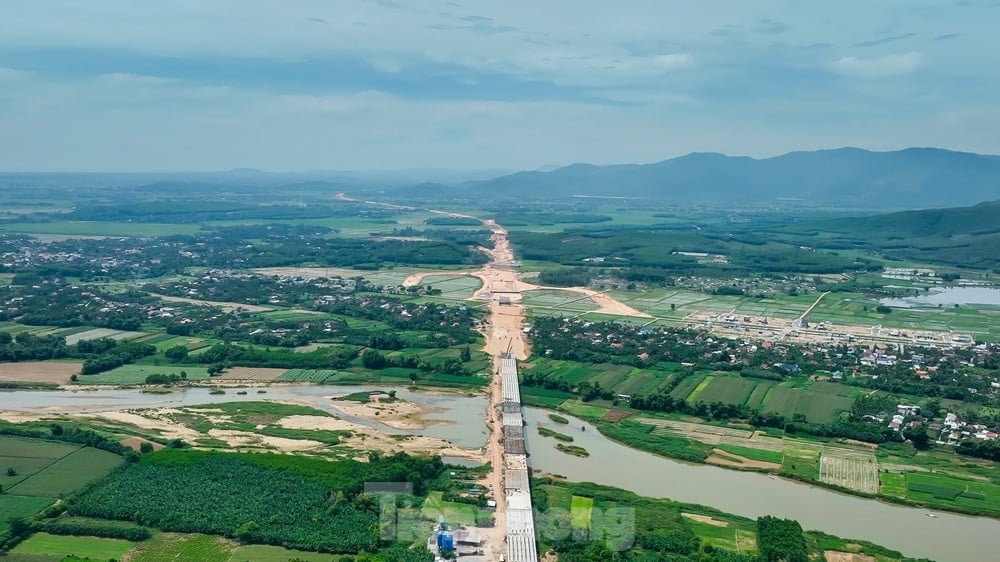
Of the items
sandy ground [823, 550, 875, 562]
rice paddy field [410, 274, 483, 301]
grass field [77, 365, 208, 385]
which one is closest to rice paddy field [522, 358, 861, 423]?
sandy ground [823, 550, 875, 562]

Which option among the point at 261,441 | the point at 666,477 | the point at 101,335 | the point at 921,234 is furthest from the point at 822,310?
the point at 921,234

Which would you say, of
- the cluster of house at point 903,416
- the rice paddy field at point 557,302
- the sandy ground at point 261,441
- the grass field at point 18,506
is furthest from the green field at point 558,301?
the grass field at point 18,506

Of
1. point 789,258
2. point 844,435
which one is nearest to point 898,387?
point 844,435

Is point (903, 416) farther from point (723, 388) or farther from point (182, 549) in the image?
point (182, 549)

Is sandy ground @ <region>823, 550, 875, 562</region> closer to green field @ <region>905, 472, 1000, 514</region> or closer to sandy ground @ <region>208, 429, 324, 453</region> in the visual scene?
green field @ <region>905, 472, 1000, 514</region>

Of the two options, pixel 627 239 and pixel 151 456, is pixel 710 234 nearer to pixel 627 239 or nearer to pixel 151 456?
pixel 627 239
